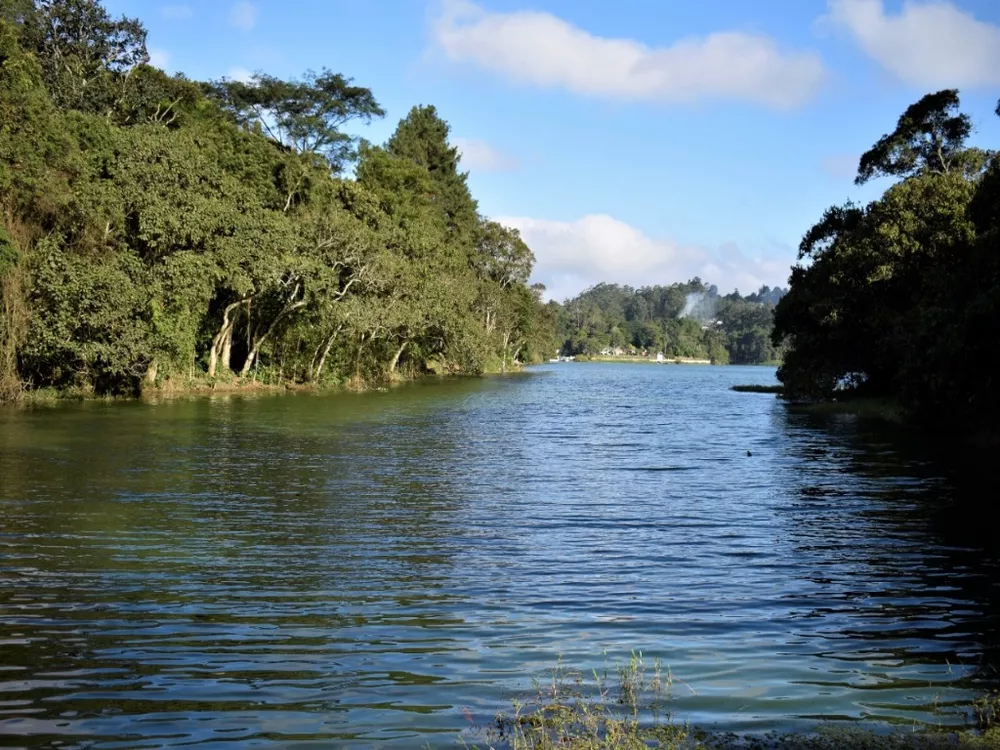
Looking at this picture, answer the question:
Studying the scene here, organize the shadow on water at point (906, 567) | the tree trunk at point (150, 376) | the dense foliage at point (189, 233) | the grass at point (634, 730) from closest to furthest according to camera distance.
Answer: the grass at point (634, 730), the shadow on water at point (906, 567), the dense foliage at point (189, 233), the tree trunk at point (150, 376)

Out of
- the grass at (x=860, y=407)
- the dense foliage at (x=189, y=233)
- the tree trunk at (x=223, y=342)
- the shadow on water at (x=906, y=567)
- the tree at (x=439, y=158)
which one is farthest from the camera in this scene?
the tree at (x=439, y=158)

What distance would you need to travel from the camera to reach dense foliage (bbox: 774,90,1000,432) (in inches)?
1119

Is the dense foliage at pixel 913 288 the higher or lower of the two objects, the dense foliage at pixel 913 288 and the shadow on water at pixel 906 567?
the higher

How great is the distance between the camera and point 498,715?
7281 millimetres

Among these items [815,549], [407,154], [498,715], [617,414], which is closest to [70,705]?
[498,715]

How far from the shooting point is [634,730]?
21.2ft

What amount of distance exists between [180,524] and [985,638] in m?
12.2

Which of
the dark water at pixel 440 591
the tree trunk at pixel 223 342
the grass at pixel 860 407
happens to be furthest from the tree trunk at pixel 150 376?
the grass at pixel 860 407

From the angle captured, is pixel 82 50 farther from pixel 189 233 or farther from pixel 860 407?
pixel 860 407

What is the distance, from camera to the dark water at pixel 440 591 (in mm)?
7652

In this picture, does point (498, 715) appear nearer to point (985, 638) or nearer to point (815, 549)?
point (985, 638)

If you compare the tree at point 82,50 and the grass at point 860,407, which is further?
the tree at point 82,50

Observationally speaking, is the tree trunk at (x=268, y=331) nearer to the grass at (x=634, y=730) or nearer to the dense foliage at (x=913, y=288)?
the dense foliage at (x=913, y=288)

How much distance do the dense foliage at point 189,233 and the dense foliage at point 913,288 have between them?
91.9 ft
